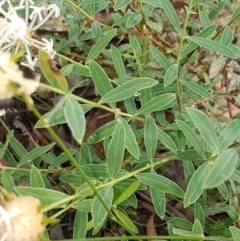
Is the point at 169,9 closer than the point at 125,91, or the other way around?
the point at 125,91

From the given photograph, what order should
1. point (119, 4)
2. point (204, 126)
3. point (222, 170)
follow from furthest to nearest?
point (119, 4) → point (204, 126) → point (222, 170)

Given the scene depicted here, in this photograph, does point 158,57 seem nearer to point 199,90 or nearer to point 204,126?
point 199,90

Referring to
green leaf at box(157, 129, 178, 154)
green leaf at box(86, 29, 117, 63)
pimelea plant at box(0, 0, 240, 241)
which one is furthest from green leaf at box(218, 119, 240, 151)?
green leaf at box(86, 29, 117, 63)

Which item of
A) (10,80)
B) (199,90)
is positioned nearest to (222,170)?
(10,80)

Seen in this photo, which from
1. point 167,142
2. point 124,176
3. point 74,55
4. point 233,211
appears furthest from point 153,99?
point 74,55

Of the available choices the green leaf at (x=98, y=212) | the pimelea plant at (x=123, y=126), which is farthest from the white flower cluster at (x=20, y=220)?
the green leaf at (x=98, y=212)

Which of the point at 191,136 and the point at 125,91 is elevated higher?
the point at 125,91

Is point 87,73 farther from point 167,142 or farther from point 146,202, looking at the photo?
point 146,202
